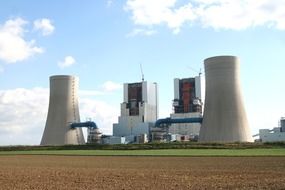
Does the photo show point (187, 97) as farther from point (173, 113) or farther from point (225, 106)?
point (225, 106)

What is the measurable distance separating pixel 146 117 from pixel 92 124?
18446 millimetres

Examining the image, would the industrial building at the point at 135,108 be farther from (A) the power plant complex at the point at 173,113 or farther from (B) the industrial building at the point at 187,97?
(B) the industrial building at the point at 187,97

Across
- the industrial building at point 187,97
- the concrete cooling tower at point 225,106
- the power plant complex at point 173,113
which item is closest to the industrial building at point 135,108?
the power plant complex at point 173,113

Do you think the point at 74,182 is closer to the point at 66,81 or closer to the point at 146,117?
the point at 66,81

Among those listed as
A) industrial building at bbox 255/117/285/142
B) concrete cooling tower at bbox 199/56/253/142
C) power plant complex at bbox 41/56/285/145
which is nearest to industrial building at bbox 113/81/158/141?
power plant complex at bbox 41/56/285/145

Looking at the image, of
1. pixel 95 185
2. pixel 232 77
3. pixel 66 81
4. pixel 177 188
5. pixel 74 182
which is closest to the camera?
pixel 177 188

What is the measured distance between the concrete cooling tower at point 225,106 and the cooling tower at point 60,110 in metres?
26.2

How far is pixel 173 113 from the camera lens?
102812mm

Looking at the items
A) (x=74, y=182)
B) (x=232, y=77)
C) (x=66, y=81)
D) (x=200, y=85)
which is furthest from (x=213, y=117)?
(x=74, y=182)

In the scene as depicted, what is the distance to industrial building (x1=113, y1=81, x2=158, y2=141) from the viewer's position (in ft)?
330

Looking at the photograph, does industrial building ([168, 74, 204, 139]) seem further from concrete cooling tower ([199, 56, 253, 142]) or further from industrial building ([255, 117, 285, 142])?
concrete cooling tower ([199, 56, 253, 142])

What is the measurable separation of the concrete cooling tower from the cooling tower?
2618 cm

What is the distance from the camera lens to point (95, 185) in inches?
617

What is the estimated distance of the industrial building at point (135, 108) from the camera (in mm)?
100500
